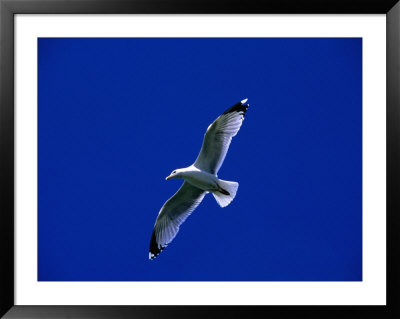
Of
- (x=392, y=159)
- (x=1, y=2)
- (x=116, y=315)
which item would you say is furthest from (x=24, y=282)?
(x=392, y=159)

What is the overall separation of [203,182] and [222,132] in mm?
375

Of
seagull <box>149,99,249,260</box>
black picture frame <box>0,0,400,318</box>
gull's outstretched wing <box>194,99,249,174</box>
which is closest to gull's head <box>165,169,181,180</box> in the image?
seagull <box>149,99,249,260</box>

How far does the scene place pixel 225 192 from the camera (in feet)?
13.4

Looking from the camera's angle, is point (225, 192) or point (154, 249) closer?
point (225, 192)

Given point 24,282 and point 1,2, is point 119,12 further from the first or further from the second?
point 24,282

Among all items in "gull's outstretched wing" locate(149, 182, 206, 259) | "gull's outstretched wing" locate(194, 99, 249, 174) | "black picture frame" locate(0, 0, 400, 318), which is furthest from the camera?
"gull's outstretched wing" locate(149, 182, 206, 259)

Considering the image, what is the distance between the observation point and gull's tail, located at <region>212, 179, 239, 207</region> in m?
4.03

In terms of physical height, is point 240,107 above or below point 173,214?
above

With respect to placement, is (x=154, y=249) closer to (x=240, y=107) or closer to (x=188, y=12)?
(x=240, y=107)

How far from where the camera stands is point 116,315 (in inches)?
111

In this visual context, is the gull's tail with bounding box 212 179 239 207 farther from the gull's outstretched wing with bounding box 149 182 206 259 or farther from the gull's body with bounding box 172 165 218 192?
the gull's outstretched wing with bounding box 149 182 206 259

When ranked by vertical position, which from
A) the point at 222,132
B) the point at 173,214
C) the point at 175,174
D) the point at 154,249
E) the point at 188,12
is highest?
the point at 188,12

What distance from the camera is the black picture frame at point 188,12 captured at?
9.25ft

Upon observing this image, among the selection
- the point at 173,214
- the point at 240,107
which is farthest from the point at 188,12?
the point at 173,214
